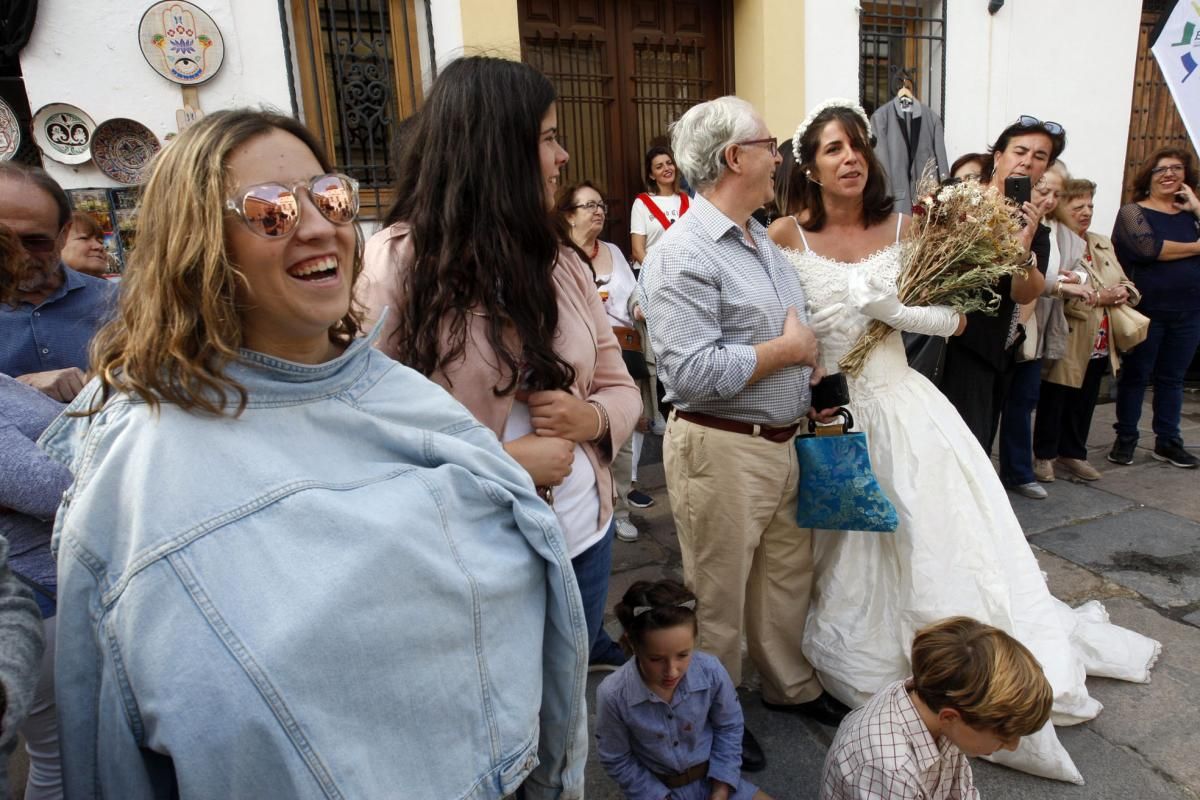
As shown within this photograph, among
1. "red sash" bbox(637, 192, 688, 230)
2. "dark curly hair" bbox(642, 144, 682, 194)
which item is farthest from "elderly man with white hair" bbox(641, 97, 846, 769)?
"dark curly hair" bbox(642, 144, 682, 194)

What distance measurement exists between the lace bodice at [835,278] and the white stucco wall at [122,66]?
2878 millimetres

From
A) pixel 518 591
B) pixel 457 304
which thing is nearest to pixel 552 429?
pixel 457 304

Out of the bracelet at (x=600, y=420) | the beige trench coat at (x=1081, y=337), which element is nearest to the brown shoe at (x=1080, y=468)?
the beige trench coat at (x=1081, y=337)

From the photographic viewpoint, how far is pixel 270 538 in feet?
2.95

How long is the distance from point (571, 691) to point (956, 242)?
207 centimetres

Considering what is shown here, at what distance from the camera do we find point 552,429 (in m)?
1.54

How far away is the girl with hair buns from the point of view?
197cm

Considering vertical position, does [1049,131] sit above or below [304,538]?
above

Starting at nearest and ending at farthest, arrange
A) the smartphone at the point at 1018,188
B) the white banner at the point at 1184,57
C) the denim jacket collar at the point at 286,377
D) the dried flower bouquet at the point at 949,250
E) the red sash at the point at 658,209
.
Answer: the denim jacket collar at the point at 286,377 < the dried flower bouquet at the point at 949,250 < the smartphone at the point at 1018,188 < the white banner at the point at 1184,57 < the red sash at the point at 658,209

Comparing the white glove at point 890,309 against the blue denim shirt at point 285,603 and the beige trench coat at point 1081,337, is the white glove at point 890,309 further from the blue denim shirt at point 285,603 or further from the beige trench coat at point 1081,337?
the beige trench coat at point 1081,337

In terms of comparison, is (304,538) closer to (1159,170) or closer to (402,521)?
(402,521)

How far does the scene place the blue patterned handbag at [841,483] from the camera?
225cm

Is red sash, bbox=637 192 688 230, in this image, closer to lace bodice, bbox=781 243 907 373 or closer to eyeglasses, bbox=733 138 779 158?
lace bodice, bbox=781 243 907 373

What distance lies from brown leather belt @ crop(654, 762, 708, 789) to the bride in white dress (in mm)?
693
